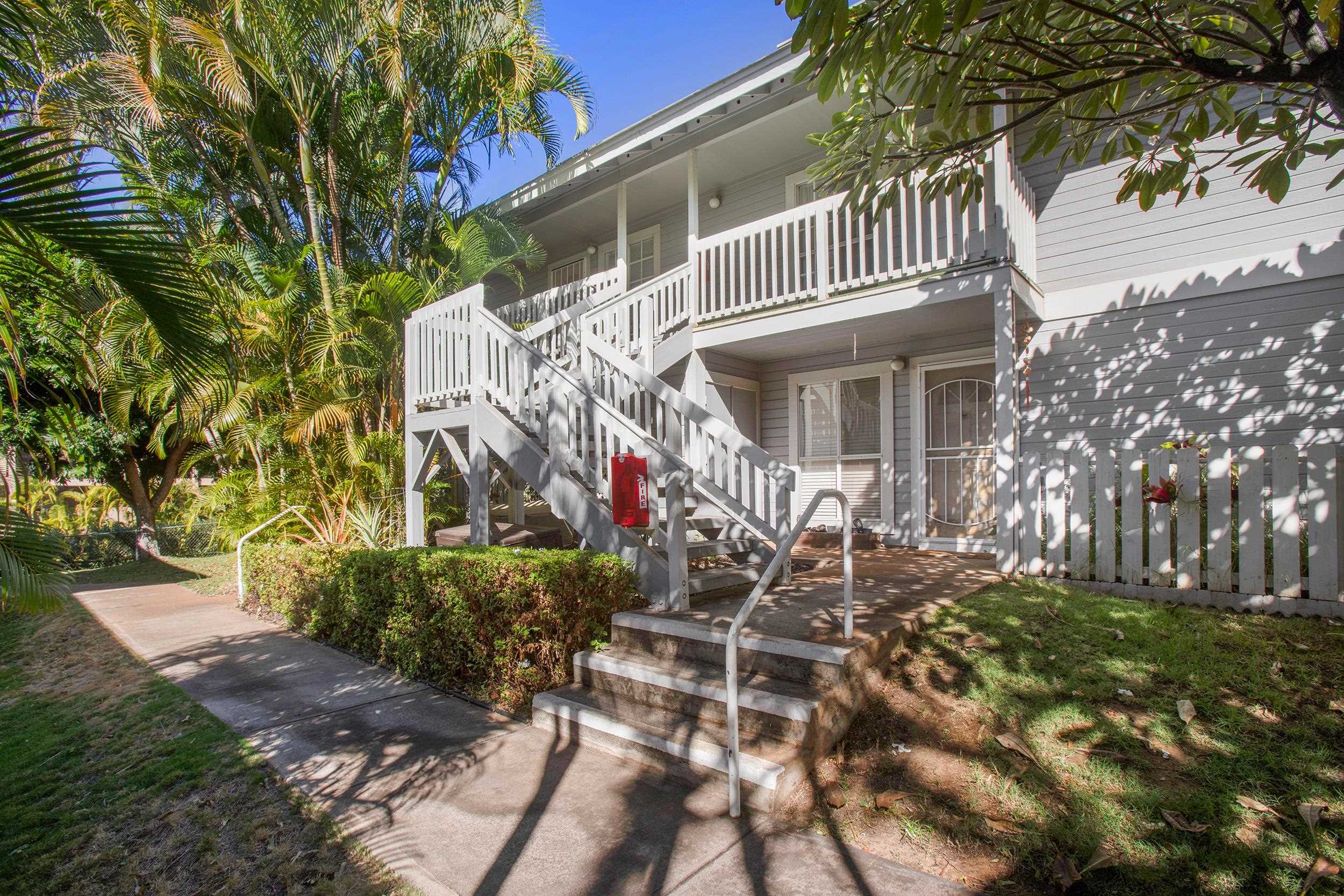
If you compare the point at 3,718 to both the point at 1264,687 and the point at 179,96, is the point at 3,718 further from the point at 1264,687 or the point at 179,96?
the point at 179,96

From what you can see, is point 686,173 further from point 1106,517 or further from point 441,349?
point 1106,517

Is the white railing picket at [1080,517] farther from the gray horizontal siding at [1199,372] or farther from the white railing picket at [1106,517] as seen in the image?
the gray horizontal siding at [1199,372]

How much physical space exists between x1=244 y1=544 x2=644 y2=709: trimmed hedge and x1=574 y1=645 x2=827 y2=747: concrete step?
0.27m

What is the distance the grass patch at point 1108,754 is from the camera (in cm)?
261

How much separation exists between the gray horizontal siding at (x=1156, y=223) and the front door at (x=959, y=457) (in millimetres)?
1457

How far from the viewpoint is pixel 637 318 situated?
27.4 ft

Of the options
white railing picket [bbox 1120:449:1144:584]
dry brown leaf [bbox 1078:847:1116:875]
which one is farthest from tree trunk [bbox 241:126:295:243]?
dry brown leaf [bbox 1078:847:1116:875]

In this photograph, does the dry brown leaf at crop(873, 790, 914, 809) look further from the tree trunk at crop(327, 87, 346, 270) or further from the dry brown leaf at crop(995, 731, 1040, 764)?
the tree trunk at crop(327, 87, 346, 270)

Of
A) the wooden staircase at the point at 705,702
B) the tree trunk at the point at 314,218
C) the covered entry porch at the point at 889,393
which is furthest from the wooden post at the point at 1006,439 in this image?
the tree trunk at the point at 314,218

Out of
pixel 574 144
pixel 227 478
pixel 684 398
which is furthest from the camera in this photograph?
pixel 574 144

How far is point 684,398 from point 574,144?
25.6 feet

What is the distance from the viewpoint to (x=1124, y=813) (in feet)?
9.23

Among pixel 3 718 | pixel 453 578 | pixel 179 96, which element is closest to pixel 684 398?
pixel 453 578

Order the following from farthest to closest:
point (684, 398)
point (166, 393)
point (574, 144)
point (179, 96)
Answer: point (574, 144) → point (179, 96) → point (166, 393) → point (684, 398)
